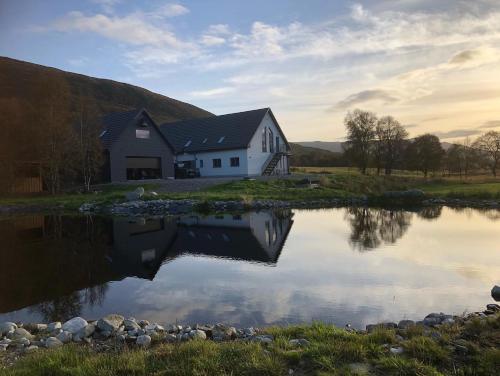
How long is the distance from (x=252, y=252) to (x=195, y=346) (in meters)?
7.59

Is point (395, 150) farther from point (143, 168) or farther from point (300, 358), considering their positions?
point (300, 358)

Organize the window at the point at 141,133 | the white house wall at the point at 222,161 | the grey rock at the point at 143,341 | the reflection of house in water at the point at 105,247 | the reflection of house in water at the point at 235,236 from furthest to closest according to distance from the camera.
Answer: the white house wall at the point at 222,161 < the window at the point at 141,133 < the reflection of house in water at the point at 235,236 < the reflection of house in water at the point at 105,247 < the grey rock at the point at 143,341

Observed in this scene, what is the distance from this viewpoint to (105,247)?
1316cm

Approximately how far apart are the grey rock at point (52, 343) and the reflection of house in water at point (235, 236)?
6.25 m

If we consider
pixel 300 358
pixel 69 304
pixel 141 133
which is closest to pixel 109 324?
pixel 69 304

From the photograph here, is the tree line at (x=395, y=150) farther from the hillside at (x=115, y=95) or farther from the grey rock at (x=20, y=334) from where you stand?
the hillside at (x=115, y=95)

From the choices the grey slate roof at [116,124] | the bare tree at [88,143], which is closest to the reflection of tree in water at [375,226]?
the bare tree at [88,143]

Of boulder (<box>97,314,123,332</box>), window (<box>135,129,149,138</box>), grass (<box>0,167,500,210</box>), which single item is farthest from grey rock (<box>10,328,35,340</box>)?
window (<box>135,129,149,138</box>)

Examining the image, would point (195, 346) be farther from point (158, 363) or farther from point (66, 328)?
point (66, 328)

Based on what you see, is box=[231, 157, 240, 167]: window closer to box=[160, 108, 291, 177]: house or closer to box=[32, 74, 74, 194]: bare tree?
box=[160, 108, 291, 177]: house

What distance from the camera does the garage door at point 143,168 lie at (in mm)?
35938

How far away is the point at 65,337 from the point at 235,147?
106 ft

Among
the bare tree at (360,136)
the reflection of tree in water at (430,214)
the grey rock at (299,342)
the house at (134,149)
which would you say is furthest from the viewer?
the bare tree at (360,136)

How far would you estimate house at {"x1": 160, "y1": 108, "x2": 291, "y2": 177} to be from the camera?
123ft
